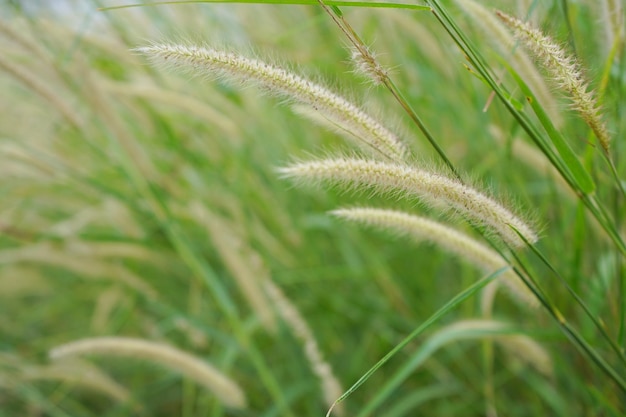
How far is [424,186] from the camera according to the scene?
0.88 metres

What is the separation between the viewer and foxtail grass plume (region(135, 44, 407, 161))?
89cm

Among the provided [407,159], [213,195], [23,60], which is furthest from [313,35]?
[407,159]

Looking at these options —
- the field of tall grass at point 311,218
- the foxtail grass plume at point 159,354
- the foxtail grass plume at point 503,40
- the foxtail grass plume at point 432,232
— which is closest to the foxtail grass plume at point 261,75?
the field of tall grass at point 311,218

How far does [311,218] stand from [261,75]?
60.6 inches

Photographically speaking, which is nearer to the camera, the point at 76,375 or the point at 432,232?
the point at 432,232

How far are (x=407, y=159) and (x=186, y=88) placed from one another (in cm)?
179

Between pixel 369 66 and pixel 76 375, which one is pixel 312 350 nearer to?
pixel 76 375

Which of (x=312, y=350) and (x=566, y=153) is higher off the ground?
(x=566, y=153)

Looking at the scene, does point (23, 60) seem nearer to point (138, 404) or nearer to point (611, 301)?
point (138, 404)

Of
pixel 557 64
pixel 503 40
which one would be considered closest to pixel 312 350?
pixel 503 40

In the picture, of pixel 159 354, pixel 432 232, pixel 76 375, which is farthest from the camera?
pixel 76 375

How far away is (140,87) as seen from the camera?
6.50 feet

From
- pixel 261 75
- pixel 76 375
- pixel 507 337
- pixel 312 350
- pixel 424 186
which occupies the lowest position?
pixel 76 375

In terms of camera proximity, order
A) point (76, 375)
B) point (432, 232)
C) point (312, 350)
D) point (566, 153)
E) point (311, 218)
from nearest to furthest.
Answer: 1. point (566, 153)
2. point (432, 232)
3. point (312, 350)
4. point (76, 375)
5. point (311, 218)
